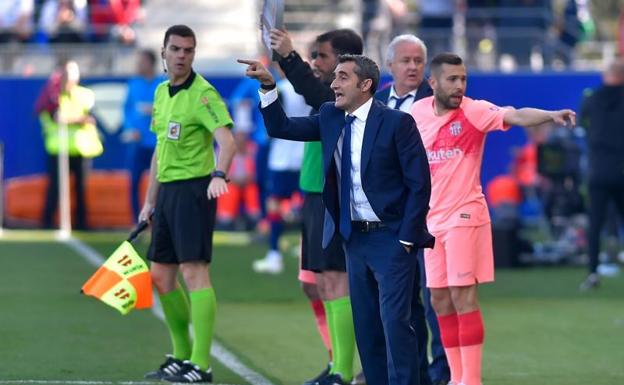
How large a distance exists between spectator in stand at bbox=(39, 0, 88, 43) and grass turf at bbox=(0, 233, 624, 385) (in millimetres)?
9121

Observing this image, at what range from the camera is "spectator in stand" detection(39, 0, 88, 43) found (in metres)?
26.9

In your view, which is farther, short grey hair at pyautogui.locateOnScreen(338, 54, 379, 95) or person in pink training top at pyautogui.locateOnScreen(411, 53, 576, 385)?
person in pink training top at pyautogui.locateOnScreen(411, 53, 576, 385)

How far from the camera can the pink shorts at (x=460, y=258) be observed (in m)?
9.06

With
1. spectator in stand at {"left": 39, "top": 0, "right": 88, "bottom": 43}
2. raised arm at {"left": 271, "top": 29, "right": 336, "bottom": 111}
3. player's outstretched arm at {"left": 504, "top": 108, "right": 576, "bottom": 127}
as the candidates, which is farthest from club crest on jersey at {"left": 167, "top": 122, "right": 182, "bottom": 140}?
spectator in stand at {"left": 39, "top": 0, "right": 88, "bottom": 43}

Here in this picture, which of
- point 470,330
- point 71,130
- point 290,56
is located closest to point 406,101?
point 290,56

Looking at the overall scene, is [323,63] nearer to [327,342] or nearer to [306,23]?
[327,342]

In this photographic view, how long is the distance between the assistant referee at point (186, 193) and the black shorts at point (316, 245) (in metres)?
0.60

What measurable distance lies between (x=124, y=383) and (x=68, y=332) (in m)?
2.72

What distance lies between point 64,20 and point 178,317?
17.8m

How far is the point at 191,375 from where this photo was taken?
31.3 feet

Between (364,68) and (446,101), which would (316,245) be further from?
(364,68)

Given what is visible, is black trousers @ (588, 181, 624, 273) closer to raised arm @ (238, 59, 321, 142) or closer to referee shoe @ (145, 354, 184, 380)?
referee shoe @ (145, 354, 184, 380)

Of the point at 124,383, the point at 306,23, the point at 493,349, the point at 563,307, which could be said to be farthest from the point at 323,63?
the point at 306,23

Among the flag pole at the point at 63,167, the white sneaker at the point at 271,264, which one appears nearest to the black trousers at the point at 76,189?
the flag pole at the point at 63,167
